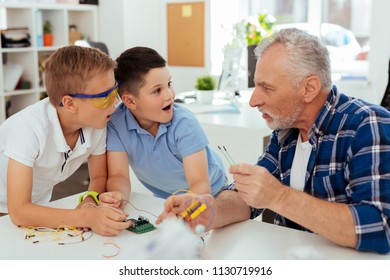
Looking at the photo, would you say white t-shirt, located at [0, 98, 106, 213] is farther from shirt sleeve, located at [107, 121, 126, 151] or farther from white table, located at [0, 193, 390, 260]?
white table, located at [0, 193, 390, 260]

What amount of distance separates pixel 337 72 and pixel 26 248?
400 cm

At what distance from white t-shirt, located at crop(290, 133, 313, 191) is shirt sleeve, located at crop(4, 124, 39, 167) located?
0.83 meters

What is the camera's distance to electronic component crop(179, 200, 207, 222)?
4.55 ft

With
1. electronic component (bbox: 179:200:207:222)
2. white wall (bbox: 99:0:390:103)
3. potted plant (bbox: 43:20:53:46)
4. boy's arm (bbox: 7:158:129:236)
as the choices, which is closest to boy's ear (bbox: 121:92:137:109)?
boy's arm (bbox: 7:158:129:236)

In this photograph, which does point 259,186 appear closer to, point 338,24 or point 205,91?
point 205,91

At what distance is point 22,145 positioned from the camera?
157cm

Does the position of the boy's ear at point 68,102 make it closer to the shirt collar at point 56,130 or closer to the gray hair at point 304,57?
the shirt collar at point 56,130

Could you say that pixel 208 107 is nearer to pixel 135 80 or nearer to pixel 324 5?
pixel 135 80

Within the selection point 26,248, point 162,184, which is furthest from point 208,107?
point 26,248

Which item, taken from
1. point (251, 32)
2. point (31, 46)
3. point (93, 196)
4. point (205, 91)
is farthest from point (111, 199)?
point (31, 46)

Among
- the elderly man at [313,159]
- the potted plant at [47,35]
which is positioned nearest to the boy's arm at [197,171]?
the elderly man at [313,159]

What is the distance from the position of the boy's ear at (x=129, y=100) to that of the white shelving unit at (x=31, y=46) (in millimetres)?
3329

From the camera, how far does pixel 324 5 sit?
4816mm
